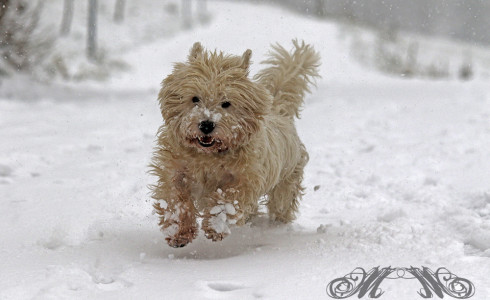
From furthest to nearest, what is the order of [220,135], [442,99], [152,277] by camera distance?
[442,99] → [220,135] → [152,277]

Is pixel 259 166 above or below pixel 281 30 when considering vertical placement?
below

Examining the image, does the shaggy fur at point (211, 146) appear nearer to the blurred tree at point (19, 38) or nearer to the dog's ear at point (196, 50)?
the dog's ear at point (196, 50)

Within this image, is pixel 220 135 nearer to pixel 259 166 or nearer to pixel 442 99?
pixel 259 166

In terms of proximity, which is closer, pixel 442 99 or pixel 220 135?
pixel 220 135

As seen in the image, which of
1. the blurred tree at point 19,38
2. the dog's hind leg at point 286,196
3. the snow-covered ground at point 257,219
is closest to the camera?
the snow-covered ground at point 257,219

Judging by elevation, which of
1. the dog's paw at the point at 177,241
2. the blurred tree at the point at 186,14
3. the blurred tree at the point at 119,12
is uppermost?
the blurred tree at the point at 186,14

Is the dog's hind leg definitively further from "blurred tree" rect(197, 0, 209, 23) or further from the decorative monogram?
"blurred tree" rect(197, 0, 209, 23)

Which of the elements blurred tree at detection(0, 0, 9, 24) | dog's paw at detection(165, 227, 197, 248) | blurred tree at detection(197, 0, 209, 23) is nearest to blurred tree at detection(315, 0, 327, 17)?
blurred tree at detection(197, 0, 209, 23)

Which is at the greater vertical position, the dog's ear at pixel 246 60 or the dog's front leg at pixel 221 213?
the dog's ear at pixel 246 60

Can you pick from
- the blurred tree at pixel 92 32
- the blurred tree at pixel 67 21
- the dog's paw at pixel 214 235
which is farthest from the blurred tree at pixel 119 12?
the dog's paw at pixel 214 235

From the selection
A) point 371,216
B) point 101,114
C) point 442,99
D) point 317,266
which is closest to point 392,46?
point 442,99

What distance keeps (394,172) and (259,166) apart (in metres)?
3.17

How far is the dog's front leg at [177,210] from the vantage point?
13.8 ft

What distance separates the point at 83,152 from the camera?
7945 millimetres
